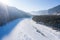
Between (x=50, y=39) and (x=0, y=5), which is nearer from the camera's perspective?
(x=50, y=39)

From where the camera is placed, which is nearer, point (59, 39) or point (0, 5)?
point (59, 39)

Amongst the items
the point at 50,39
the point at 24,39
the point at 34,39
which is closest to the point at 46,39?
the point at 50,39

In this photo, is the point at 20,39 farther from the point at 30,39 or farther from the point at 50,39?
the point at 50,39

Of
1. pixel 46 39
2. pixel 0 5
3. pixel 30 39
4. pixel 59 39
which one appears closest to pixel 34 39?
pixel 30 39

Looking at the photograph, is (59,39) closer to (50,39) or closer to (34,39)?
(50,39)

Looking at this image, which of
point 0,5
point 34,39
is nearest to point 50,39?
point 34,39

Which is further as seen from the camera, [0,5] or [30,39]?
[0,5]

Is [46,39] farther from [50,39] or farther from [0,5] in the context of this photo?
[0,5]

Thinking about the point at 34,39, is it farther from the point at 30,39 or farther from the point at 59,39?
the point at 59,39
